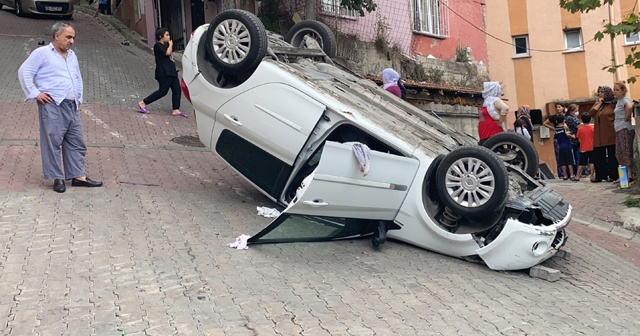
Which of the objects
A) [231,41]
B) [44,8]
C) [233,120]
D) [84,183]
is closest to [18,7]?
[44,8]

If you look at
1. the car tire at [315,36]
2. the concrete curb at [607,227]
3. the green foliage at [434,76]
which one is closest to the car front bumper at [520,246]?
the concrete curb at [607,227]

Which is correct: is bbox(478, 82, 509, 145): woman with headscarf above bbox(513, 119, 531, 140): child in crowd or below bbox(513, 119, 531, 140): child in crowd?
above

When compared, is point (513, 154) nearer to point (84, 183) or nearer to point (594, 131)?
point (84, 183)

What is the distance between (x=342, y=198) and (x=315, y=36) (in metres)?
3.35

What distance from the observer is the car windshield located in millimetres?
6227

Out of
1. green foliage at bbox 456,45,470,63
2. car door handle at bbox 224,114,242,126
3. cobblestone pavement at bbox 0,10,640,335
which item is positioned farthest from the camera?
green foliage at bbox 456,45,470,63

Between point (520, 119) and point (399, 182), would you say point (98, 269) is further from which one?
point (520, 119)

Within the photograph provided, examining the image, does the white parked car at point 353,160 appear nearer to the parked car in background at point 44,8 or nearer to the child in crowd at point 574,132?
the child in crowd at point 574,132

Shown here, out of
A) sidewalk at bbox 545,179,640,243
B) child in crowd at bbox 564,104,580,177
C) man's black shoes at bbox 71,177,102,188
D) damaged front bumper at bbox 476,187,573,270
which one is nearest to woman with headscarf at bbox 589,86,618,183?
sidewalk at bbox 545,179,640,243

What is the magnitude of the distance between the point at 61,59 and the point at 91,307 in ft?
11.2

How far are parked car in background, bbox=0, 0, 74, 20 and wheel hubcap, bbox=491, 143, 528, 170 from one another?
71.9 ft

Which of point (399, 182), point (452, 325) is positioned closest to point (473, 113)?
point (399, 182)

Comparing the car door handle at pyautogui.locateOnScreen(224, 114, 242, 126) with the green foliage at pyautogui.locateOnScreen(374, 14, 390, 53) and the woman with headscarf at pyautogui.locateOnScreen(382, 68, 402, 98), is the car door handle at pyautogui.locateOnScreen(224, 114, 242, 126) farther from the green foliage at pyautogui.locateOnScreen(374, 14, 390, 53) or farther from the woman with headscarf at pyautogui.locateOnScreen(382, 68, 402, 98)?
the green foliage at pyautogui.locateOnScreen(374, 14, 390, 53)

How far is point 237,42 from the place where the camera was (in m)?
6.78
